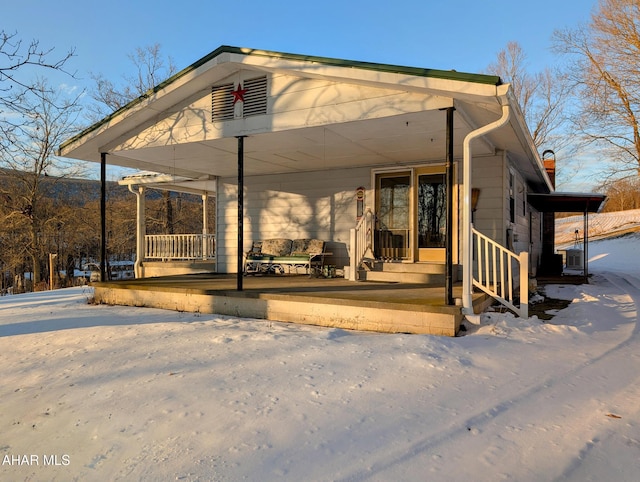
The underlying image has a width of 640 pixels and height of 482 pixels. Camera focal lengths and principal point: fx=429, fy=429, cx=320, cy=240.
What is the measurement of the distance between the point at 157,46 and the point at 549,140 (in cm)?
2273

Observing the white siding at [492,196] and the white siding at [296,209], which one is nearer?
the white siding at [492,196]

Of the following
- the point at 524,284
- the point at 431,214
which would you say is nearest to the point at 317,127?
the point at 431,214

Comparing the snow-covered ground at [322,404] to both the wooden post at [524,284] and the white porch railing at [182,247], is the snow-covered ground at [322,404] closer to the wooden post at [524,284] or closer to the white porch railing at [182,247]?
the wooden post at [524,284]

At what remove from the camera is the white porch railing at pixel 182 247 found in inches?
476

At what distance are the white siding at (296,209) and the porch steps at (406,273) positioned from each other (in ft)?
3.98

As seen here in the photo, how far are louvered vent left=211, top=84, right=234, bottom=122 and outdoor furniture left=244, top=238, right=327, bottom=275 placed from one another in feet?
10.7

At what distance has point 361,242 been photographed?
26.9 feet

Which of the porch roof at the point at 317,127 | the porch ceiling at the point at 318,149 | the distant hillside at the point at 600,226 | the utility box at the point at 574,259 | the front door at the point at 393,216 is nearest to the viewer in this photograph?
the porch roof at the point at 317,127

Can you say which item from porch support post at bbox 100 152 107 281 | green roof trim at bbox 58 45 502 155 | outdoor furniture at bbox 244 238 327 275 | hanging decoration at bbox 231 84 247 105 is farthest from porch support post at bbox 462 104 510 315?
porch support post at bbox 100 152 107 281

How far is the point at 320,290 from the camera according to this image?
21.1ft

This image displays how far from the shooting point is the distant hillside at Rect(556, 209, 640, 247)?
29.6 meters

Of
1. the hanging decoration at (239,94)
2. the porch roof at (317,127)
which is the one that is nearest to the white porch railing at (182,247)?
the porch roof at (317,127)

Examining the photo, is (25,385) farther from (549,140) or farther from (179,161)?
(549,140)

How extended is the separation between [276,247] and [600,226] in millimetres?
32608
